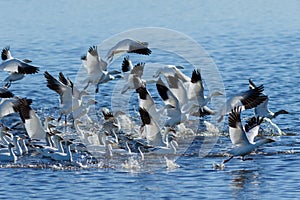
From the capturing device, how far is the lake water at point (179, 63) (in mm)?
14672

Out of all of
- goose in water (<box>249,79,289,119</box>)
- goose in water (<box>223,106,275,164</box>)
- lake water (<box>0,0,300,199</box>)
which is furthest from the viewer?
goose in water (<box>249,79,289,119</box>)

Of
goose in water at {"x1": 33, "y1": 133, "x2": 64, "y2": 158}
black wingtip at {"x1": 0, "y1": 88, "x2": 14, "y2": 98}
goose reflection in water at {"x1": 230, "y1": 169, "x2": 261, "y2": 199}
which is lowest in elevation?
goose reflection in water at {"x1": 230, "y1": 169, "x2": 261, "y2": 199}

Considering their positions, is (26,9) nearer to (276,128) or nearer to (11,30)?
(11,30)

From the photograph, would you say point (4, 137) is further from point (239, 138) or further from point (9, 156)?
point (239, 138)

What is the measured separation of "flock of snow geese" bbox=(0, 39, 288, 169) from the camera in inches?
658

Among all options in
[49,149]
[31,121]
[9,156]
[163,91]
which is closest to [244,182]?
[49,149]

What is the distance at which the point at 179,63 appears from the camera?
94.7 ft

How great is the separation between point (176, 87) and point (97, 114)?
8.47 ft

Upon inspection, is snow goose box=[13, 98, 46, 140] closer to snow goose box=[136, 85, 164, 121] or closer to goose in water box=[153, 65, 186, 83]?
snow goose box=[136, 85, 164, 121]

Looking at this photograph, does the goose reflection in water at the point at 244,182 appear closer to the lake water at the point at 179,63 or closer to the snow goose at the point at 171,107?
the lake water at the point at 179,63

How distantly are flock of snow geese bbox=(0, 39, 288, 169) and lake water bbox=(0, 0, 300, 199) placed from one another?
49 centimetres

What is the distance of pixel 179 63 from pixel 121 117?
8873 millimetres

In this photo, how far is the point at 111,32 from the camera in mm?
33250

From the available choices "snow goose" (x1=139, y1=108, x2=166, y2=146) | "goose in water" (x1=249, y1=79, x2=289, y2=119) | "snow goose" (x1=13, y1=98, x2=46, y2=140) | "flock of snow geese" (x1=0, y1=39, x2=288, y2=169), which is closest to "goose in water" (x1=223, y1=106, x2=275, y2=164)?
"flock of snow geese" (x1=0, y1=39, x2=288, y2=169)
